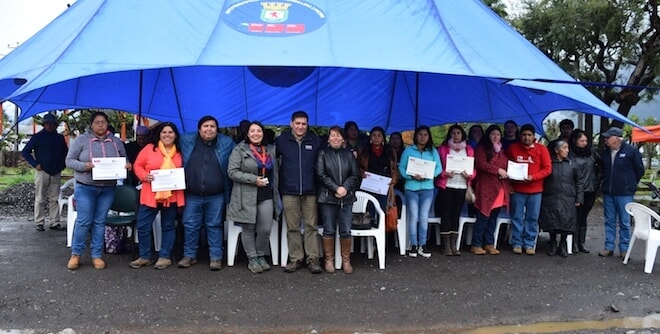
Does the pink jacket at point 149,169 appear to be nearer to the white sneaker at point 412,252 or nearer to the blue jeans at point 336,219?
the blue jeans at point 336,219

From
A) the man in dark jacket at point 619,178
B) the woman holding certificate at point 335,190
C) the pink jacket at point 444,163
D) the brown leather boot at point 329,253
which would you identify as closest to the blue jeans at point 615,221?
the man in dark jacket at point 619,178

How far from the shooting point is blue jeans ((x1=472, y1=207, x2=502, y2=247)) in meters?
6.66

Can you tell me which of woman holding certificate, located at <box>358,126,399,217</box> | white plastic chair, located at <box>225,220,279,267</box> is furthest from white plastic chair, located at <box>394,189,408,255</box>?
white plastic chair, located at <box>225,220,279,267</box>

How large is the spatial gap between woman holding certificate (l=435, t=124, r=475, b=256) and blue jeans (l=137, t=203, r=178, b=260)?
308cm

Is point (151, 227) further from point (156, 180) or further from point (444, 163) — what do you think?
point (444, 163)

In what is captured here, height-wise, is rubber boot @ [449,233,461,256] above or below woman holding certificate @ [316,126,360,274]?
below

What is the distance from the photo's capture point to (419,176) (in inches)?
245

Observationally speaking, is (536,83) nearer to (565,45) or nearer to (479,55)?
(479,55)

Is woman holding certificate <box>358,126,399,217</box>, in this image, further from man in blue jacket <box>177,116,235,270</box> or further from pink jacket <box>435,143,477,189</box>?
man in blue jacket <box>177,116,235,270</box>

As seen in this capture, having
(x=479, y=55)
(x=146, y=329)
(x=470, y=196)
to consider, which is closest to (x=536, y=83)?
(x=479, y=55)

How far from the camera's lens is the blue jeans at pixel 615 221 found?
6660 millimetres

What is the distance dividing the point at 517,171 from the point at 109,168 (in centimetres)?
454

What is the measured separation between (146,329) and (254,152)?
2.07 m

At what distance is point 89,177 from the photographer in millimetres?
5410
